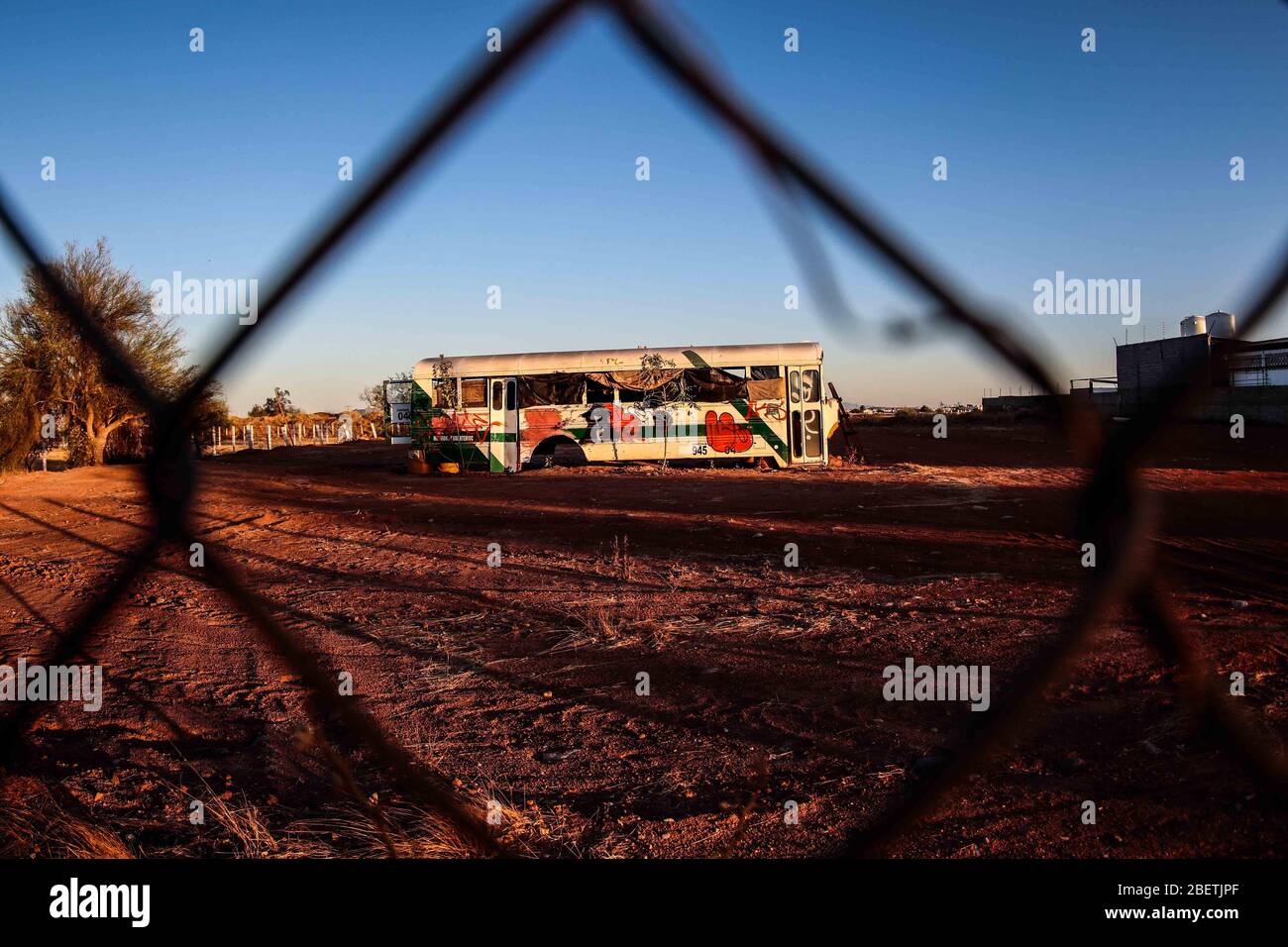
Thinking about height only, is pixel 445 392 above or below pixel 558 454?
above

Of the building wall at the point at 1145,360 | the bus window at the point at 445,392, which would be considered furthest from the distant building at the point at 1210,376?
the bus window at the point at 445,392

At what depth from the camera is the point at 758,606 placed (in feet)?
18.4

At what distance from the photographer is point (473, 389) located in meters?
18.3

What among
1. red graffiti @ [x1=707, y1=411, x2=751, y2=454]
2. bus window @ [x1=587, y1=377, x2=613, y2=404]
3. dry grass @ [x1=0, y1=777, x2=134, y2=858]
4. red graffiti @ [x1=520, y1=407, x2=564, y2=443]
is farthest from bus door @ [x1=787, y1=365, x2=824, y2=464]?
dry grass @ [x1=0, y1=777, x2=134, y2=858]

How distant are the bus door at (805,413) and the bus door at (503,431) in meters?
5.95

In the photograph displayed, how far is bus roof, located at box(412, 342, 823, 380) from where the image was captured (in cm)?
1752

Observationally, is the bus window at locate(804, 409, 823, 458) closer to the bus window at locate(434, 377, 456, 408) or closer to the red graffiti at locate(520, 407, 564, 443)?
the red graffiti at locate(520, 407, 564, 443)

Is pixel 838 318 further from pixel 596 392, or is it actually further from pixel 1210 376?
pixel 596 392

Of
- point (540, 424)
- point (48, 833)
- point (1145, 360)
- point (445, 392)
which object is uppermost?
point (1145, 360)

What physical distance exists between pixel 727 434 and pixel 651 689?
1387 cm
